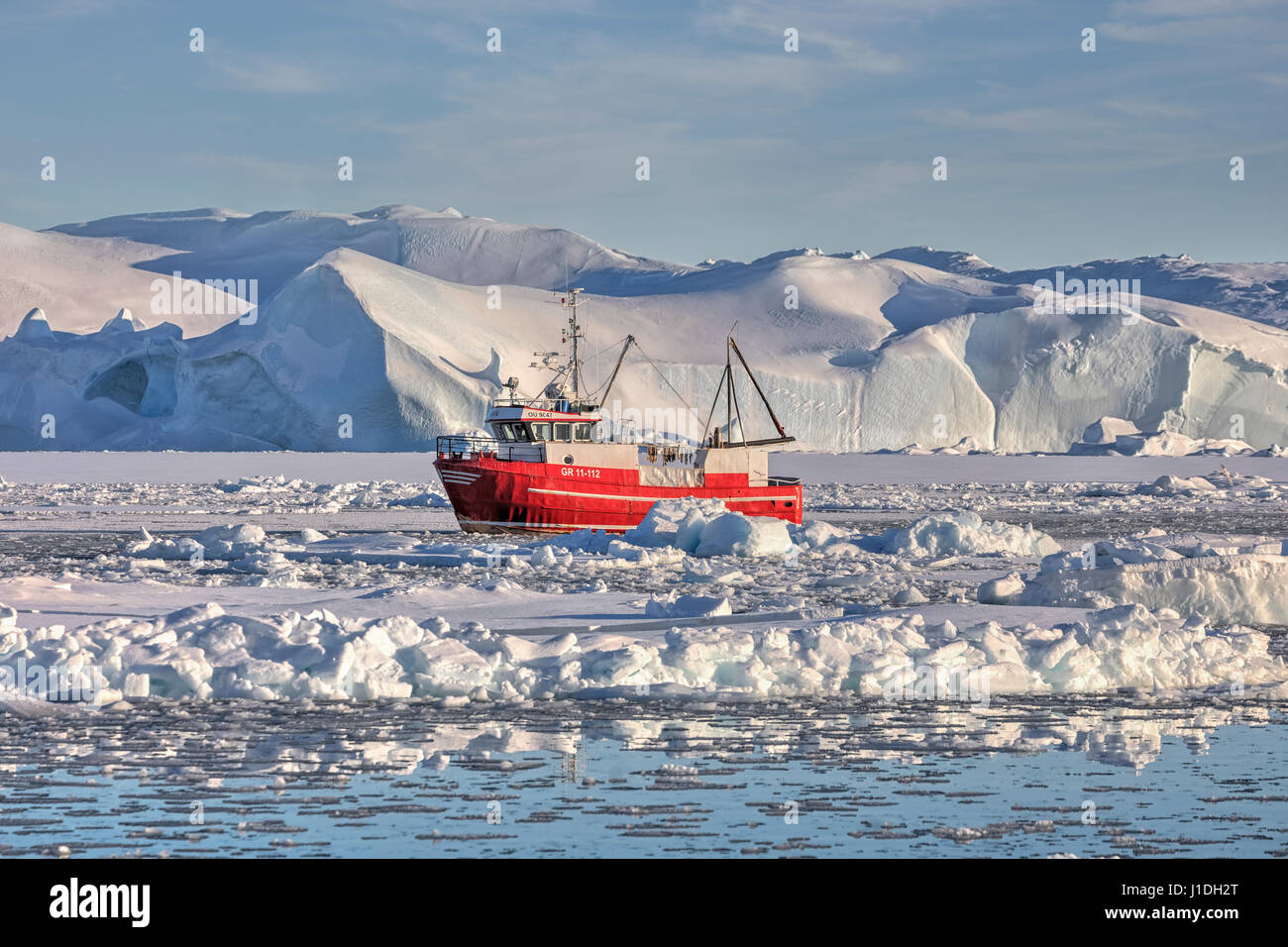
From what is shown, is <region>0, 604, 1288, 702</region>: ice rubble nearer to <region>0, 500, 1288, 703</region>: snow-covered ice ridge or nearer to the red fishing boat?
<region>0, 500, 1288, 703</region>: snow-covered ice ridge

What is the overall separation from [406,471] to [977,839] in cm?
5859

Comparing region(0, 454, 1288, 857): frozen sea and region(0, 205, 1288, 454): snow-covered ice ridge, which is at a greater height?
region(0, 205, 1288, 454): snow-covered ice ridge

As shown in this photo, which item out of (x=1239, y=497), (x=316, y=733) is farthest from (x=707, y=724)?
(x=1239, y=497)

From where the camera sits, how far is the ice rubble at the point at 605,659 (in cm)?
1007

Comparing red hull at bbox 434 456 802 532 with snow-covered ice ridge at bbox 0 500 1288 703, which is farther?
red hull at bbox 434 456 802 532

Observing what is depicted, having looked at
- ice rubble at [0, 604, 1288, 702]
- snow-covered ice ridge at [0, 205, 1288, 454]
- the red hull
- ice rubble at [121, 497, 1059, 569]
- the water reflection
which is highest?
snow-covered ice ridge at [0, 205, 1288, 454]

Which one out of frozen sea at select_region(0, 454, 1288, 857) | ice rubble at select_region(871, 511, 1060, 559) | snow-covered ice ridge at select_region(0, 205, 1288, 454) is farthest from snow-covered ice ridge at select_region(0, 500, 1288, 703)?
snow-covered ice ridge at select_region(0, 205, 1288, 454)

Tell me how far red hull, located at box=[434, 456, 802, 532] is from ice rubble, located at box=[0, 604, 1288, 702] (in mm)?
18194

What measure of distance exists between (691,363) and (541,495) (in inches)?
2276

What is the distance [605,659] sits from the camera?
10445 mm

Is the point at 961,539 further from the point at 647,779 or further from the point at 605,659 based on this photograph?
the point at 647,779

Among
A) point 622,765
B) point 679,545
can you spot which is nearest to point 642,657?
point 622,765

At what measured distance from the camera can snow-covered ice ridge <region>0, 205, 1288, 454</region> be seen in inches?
2904
